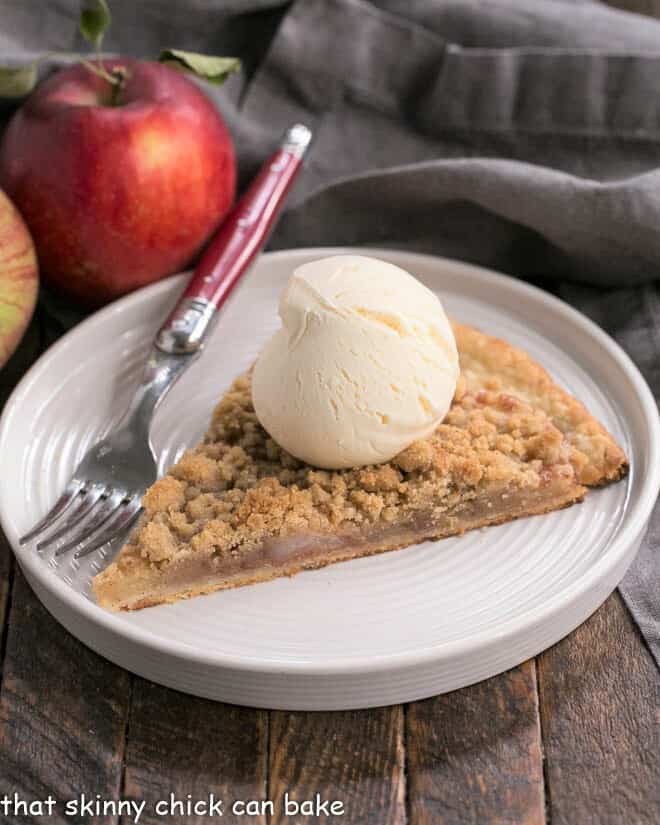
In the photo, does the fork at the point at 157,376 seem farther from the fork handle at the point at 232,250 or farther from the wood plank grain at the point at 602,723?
the wood plank grain at the point at 602,723

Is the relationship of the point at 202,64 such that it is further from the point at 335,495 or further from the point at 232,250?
the point at 335,495

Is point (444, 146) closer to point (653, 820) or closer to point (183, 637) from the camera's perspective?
point (183, 637)

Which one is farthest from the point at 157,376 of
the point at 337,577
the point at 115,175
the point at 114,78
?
the point at 114,78

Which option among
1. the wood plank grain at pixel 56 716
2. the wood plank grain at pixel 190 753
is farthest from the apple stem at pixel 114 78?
the wood plank grain at pixel 190 753

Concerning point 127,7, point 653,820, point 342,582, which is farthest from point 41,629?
point 127,7

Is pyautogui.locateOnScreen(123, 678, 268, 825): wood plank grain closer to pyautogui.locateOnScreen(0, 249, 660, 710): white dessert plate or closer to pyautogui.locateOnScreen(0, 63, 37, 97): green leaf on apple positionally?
pyautogui.locateOnScreen(0, 249, 660, 710): white dessert plate
